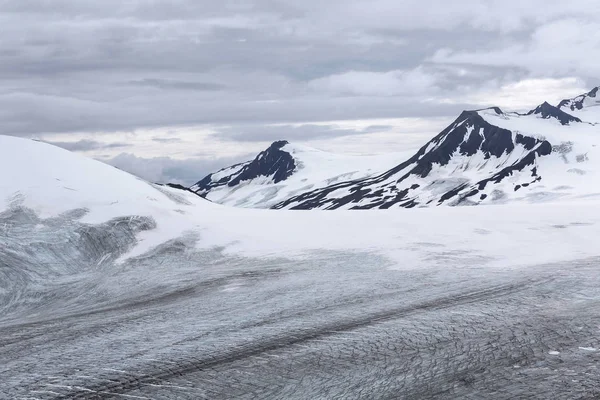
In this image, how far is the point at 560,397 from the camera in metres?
7.87

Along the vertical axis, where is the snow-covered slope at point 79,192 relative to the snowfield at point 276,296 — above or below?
above

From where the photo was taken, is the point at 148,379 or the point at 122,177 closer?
the point at 148,379

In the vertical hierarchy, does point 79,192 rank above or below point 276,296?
above

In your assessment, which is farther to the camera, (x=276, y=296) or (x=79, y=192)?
(x=79, y=192)

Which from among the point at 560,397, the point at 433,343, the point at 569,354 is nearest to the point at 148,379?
the point at 433,343

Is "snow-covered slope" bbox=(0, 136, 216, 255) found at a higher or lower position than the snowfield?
higher

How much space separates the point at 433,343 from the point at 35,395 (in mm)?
5565

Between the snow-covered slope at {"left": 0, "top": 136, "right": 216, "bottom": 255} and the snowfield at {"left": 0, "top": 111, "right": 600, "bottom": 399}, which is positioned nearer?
the snowfield at {"left": 0, "top": 111, "right": 600, "bottom": 399}

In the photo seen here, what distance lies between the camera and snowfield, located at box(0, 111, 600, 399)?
28.9 ft

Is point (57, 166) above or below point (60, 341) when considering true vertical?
above

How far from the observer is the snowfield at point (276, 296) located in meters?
8.81

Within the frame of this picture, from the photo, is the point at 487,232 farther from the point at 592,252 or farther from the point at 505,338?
the point at 505,338

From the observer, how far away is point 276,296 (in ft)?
48.3

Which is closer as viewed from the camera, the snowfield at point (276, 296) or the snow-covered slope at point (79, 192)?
the snowfield at point (276, 296)
